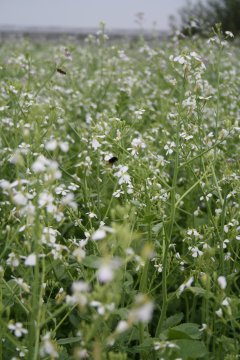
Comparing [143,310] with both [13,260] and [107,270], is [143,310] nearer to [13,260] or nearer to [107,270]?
[107,270]

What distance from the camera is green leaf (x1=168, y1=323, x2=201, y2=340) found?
219 centimetres

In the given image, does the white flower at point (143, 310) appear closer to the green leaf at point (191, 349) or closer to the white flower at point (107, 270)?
the white flower at point (107, 270)

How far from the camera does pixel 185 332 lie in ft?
7.20

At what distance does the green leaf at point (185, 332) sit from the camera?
219cm

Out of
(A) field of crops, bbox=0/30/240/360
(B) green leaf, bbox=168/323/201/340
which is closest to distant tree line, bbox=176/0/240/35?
(A) field of crops, bbox=0/30/240/360

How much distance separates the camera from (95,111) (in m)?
5.05

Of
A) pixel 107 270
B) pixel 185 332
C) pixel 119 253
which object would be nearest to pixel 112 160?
pixel 119 253

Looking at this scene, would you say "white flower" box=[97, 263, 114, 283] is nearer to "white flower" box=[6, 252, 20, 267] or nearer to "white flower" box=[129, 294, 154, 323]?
"white flower" box=[129, 294, 154, 323]

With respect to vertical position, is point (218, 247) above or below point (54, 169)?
below

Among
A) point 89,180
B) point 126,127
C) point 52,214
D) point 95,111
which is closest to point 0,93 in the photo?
point 95,111

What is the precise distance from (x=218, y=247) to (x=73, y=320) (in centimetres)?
67

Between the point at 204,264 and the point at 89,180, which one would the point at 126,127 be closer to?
the point at 89,180

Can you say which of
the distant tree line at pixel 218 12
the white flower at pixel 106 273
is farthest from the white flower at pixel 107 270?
the distant tree line at pixel 218 12

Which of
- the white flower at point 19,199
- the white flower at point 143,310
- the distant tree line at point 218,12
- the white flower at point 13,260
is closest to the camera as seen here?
the white flower at point 143,310
